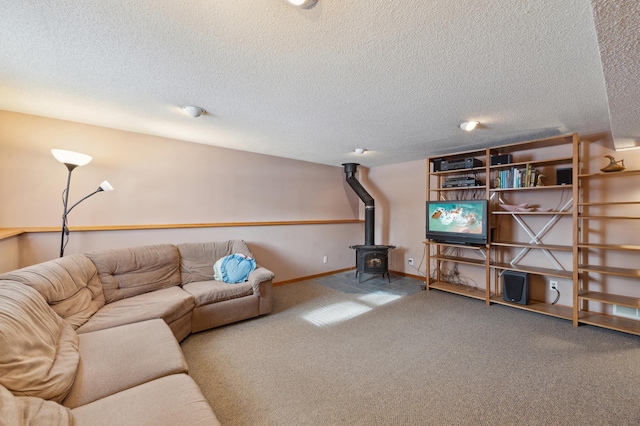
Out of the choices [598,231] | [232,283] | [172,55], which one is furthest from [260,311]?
[598,231]

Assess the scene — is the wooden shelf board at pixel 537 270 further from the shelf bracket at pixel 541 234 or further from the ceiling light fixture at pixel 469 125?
the ceiling light fixture at pixel 469 125

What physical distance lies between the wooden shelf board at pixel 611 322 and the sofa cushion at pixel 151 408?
Answer: 3.68 metres

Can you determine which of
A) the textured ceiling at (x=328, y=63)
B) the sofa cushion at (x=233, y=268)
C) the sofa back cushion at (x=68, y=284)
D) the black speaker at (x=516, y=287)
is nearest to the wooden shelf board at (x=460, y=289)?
the black speaker at (x=516, y=287)

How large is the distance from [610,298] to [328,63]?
3701 millimetres

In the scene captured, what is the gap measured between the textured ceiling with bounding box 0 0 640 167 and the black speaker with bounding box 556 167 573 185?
0.48 meters

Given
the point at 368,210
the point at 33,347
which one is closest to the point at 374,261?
the point at 368,210

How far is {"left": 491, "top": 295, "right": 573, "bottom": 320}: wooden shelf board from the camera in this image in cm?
283

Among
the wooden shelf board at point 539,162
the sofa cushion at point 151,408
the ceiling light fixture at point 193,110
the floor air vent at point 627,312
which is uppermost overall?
the ceiling light fixture at point 193,110

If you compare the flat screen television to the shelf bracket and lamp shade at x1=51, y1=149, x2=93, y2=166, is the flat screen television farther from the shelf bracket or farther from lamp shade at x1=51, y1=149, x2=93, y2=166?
lamp shade at x1=51, y1=149, x2=93, y2=166

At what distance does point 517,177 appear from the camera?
3154mm

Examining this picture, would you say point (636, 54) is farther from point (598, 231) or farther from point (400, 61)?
point (598, 231)

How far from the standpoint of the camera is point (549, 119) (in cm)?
250

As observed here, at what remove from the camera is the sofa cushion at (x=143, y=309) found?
76.5 inches

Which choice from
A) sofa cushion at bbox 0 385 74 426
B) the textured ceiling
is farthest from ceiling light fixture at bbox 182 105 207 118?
sofa cushion at bbox 0 385 74 426
